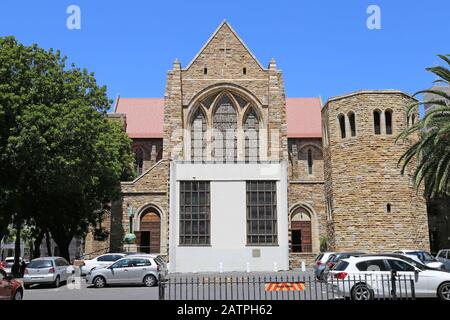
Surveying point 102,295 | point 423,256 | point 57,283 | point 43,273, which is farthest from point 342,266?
point 43,273

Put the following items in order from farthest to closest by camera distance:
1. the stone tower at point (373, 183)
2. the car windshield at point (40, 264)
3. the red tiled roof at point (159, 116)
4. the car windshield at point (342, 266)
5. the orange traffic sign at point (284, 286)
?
1. the red tiled roof at point (159, 116)
2. the stone tower at point (373, 183)
3. the car windshield at point (40, 264)
4. the car windshield at point (342, 266)
5. the orange traffic sign at point (284, 286)

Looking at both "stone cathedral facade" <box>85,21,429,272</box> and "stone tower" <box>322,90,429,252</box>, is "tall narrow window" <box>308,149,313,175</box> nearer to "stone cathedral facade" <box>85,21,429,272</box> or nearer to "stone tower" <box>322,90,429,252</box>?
"stone cathedral facade" <box>85,21,429,272</box>

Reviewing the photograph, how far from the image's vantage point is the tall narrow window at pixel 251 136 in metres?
39.5

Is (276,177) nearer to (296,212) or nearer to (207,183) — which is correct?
(207,183)

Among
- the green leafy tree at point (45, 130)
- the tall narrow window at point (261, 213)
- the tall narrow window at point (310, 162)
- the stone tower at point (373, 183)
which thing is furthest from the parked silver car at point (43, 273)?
the tall narrow window at point (310, 162)

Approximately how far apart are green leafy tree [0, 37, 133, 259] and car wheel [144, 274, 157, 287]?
28.0 feet

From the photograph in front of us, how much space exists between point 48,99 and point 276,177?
572 inches

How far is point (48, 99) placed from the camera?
2720 cm

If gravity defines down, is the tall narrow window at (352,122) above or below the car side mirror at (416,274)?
above

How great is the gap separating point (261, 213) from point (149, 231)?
11.8m

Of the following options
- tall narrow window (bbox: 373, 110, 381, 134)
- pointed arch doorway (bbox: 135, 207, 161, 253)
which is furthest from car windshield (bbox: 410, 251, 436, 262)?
pointed arch doorway (bbox: 135, 207, 161, 253)

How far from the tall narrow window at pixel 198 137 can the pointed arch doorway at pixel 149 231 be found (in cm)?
566

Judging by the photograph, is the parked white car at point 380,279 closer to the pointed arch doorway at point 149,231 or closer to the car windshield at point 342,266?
the car windshield at point 342,266
